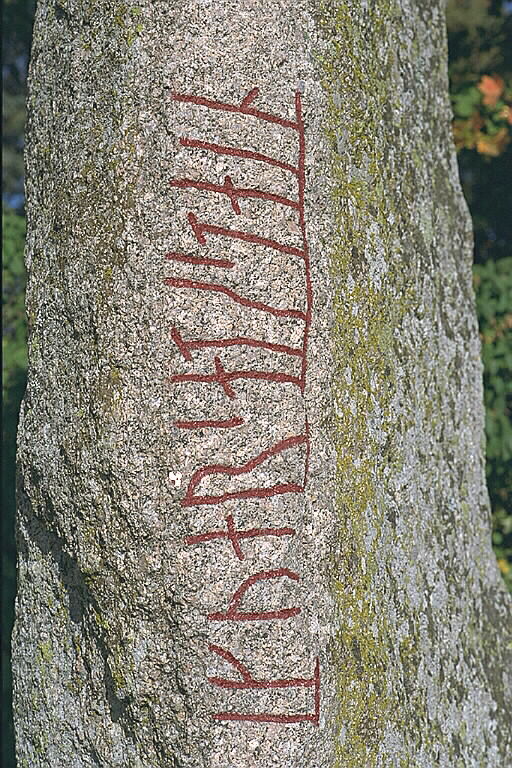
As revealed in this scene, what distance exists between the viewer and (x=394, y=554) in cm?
224

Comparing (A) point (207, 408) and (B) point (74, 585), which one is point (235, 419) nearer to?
(A) point (207, 408)

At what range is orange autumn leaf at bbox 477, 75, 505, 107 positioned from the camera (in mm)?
4312

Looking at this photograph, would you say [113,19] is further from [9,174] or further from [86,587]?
[9,174]

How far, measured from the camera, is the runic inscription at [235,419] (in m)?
1.89

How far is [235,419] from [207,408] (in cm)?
6

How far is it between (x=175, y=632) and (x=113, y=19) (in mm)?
1254

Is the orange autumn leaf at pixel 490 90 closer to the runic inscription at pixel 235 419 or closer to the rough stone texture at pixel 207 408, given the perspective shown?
the rough stone texture at pixel 207 408

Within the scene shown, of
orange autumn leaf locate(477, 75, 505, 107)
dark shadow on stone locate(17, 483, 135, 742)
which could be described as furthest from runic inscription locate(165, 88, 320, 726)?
orange autumn leaf locate(477, 75, 505, 107)

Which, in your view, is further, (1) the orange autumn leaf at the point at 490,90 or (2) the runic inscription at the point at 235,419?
(1) the orange autumn leaf at the point at 490,90

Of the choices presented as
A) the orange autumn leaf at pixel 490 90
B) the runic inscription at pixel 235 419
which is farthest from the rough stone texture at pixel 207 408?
the orange autumn leaf at pixel 490 90

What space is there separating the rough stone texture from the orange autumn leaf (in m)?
2.17

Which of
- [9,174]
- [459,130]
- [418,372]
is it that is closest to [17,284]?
[459,130]

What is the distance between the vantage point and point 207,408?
6.22ft

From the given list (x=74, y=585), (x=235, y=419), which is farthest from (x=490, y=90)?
(x=74, y=585)
